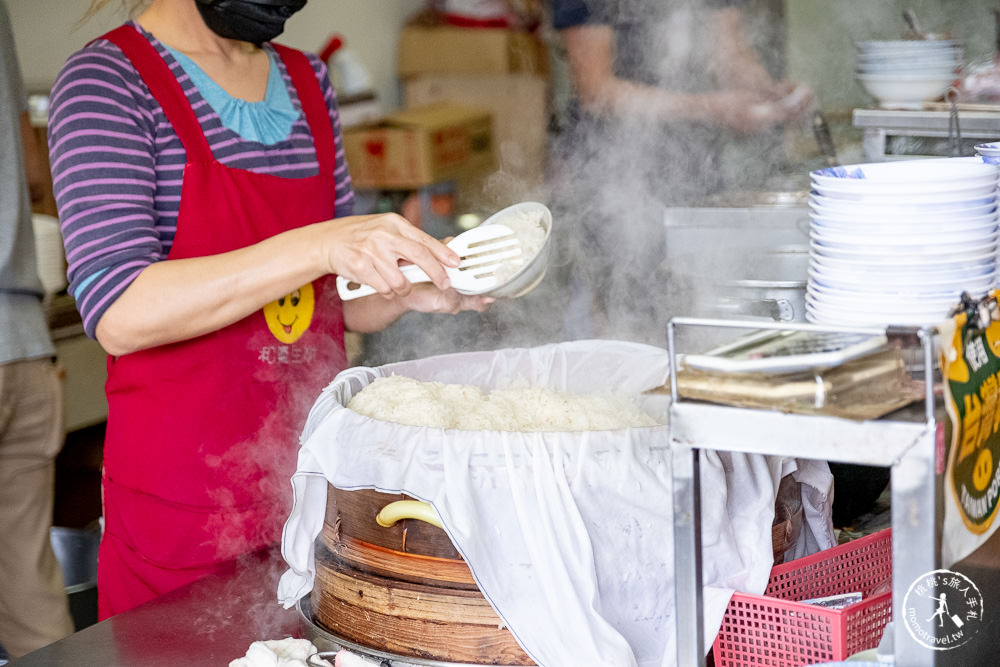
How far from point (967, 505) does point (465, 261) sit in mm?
756

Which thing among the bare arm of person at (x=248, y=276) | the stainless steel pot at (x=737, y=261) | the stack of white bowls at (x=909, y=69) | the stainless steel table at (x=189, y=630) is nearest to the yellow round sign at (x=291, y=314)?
the bare arm of person at (x=248, y=276)

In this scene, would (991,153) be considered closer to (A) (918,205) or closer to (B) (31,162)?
(A) (918,205)

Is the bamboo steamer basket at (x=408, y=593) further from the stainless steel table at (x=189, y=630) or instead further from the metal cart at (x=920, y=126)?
the metal cart at (x=920, y=126)

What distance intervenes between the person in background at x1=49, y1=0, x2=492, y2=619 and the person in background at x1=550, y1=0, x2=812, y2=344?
1090 mm

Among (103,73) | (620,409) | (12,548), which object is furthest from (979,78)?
(12,548)

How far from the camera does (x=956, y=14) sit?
4.64m

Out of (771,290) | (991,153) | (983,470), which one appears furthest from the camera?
(771,290)

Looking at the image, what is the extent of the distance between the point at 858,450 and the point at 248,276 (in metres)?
0.97

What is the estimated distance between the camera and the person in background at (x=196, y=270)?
61.6 inches

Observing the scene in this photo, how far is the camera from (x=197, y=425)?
1725 millimetres

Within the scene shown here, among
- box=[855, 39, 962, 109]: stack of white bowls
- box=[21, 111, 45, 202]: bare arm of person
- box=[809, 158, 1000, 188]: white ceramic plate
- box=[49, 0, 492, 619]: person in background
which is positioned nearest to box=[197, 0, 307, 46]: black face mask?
box=[49, 0, 492, 619]: person in background

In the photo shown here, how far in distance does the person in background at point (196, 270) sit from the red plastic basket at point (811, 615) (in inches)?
24.9

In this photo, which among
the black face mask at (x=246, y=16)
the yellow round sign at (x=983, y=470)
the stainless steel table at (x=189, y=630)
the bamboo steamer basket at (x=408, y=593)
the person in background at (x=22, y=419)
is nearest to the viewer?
the yellow round sign at (x=983, y=470)

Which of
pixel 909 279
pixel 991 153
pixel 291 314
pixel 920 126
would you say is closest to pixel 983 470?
pixel 909 279
